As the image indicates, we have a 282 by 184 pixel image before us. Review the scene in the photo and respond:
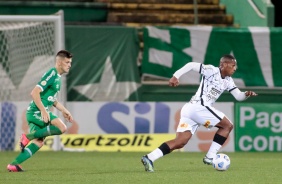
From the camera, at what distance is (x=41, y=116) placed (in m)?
12.4

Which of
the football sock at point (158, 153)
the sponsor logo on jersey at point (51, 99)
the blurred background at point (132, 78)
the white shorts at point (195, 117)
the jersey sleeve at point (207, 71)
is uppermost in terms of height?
the jersey sleeve at point (207, 71)

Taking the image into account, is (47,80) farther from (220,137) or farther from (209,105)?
(220,137)

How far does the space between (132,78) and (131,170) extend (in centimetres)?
717

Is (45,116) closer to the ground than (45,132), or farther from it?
farther from it

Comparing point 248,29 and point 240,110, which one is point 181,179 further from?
point 248,29

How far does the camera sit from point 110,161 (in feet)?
49.2

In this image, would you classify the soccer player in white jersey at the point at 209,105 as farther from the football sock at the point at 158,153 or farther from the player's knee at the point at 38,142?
the player's knee at the point at 38,142

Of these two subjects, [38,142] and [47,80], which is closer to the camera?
[47,80]

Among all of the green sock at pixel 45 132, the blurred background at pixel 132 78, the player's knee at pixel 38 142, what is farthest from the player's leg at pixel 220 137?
the blurred background at pixel 132 78

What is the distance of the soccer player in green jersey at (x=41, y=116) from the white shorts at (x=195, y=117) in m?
1.48

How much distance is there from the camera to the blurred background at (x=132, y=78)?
18797mm

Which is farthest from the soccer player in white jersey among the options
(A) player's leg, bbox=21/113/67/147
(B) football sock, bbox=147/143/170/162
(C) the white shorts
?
(A) player's leg, bbox=21/113/67/147

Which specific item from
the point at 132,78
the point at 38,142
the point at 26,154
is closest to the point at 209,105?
the point at 38,142

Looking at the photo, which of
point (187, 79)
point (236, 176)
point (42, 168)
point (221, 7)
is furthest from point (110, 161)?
point (221, 7)
